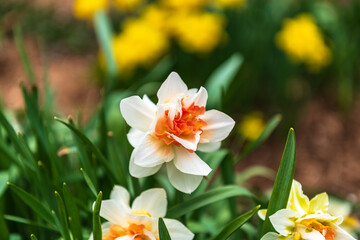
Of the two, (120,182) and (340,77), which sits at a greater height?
(120,182)

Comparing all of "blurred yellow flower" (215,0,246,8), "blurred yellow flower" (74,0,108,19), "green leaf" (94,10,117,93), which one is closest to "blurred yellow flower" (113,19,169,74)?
"blurred yellow flower" (74,0,108,19)

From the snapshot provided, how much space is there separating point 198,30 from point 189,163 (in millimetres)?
1743

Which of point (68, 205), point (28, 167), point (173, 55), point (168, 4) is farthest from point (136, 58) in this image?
point (68, 205)

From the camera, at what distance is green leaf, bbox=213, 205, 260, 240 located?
31.0 inches

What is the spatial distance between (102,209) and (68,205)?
0.08 metres

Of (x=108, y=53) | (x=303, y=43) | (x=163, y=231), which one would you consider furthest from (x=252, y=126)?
(x=163, y=231)

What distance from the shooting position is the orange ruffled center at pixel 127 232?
2.56 feet

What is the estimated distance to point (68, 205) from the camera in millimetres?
830

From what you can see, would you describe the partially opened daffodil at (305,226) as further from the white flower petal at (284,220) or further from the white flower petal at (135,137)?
the white flower petal at (135,137)

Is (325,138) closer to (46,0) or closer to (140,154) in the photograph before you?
(140,154)

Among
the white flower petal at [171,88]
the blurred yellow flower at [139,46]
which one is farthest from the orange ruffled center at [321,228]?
the blurred yellow flower at [139,46]

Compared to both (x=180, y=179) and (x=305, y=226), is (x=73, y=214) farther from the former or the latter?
(x=305, y=226)

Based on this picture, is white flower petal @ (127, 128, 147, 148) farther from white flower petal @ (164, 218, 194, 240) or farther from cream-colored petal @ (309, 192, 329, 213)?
cream-colored petal @ (309, 192, 329, 213)

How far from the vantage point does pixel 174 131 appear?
76cm
